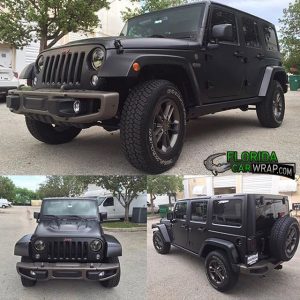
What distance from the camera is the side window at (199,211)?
5.59m

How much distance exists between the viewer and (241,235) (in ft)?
15.6

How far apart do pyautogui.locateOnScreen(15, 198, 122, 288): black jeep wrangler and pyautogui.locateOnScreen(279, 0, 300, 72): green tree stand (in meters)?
17.1

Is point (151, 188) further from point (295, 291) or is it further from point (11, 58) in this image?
point (11, 58)

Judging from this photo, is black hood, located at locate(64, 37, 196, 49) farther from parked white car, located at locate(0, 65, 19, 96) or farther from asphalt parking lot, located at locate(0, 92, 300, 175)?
parked white car, located at locate(0, 65, 19, 96)

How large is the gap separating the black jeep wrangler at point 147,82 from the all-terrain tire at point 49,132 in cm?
1

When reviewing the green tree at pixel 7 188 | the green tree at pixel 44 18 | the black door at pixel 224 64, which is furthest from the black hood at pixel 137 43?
the green tree at pixel 44 18

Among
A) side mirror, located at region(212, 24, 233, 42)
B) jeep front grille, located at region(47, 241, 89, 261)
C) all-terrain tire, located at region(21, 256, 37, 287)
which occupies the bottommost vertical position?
all-terrain tire, located at region(21, 256, 37, 287)

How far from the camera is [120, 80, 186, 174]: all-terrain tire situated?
12.8 feet

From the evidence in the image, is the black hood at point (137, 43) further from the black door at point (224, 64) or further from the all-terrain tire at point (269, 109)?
the all-terrain tire at point (269, 109)

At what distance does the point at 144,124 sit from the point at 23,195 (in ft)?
6.54

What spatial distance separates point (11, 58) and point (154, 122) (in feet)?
68.9

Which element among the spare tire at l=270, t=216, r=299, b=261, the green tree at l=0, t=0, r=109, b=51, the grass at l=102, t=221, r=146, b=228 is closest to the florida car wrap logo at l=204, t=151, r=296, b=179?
the spare tire at l=270, t=216, r=299, b=261

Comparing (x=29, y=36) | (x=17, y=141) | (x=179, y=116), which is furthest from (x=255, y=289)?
(x=29, y=36)

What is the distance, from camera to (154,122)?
4.16 meters
